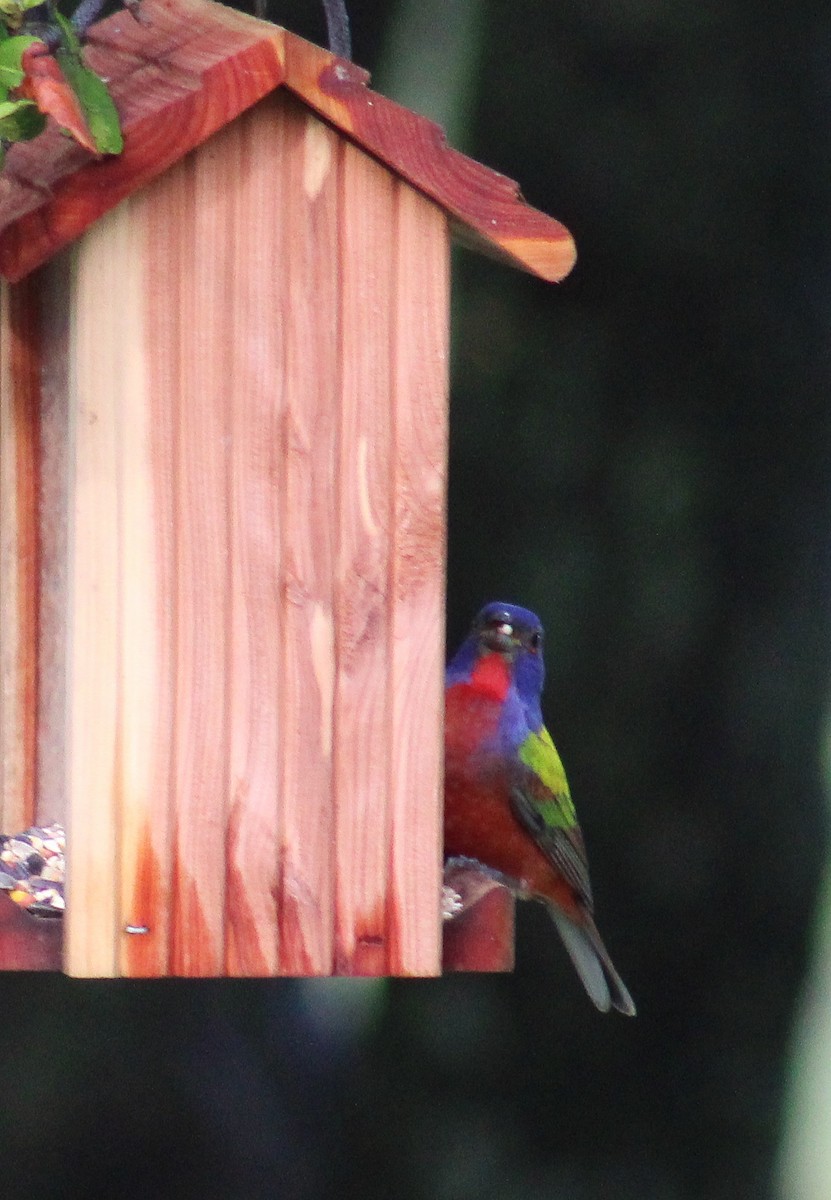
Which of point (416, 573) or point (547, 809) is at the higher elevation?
point (416, 573)

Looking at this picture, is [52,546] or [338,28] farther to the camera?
[52,546]

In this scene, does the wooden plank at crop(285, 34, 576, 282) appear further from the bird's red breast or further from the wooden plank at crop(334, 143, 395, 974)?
the bird's red breast

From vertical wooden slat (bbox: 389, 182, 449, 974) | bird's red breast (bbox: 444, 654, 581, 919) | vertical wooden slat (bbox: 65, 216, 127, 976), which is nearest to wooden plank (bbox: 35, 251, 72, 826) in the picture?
vertical wooden slat (bbox: 65, 216, 127, 976)

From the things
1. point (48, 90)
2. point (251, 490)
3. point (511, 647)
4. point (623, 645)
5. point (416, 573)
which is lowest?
point (623, 645)

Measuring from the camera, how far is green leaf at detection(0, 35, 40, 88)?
6.51 ft

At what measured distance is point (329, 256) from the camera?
2309 mm

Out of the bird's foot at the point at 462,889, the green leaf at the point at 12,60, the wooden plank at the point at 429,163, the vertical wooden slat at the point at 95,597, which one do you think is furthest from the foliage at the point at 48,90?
the bird's foot at the point at 462,889

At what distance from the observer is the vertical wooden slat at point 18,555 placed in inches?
101

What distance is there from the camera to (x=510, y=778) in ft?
10.3

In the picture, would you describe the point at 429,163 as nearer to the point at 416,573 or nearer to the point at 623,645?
the point at 416,573

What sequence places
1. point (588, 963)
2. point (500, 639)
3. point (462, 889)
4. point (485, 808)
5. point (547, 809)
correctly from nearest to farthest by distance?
1. point (462, 889)
2. point (485, 808)
3. point (547, 809)
4. point (500, 639)
5. point (588, 963)

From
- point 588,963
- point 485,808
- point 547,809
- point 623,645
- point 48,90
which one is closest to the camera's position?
point 48,90

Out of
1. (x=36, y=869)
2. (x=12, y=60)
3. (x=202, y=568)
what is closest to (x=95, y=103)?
(x=12, y=60)

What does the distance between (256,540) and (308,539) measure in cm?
7
